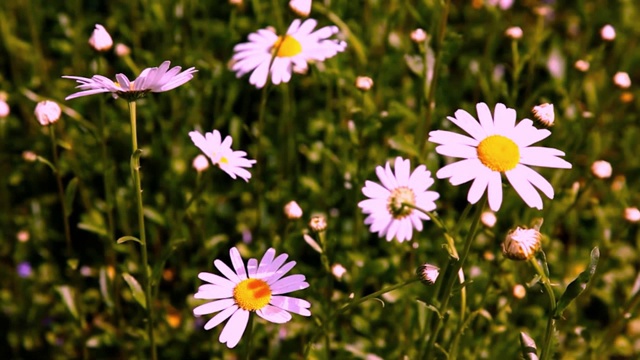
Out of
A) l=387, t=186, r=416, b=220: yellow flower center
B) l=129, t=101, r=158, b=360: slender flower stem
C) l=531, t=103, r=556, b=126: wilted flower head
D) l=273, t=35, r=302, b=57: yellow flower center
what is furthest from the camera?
l=273, t=35, r=302, b=57: yellow flower center

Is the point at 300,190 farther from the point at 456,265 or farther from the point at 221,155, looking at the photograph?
the point at 456,265

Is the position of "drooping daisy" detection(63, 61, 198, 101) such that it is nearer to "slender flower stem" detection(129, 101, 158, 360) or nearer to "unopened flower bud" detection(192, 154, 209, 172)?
"slender flower stem" detection(129, 101, 158, 360)

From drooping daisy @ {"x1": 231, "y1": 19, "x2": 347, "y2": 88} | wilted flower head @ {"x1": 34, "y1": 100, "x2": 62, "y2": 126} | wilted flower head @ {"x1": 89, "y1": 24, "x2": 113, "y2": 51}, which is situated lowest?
wilted flower head @ {"x1": 34, "y1": 100, "x2": 62, "y2": 126}

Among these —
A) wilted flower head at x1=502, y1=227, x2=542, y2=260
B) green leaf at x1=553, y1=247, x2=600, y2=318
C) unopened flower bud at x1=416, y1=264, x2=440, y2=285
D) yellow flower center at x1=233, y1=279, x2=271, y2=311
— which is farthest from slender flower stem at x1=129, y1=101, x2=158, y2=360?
green leaf at x1=553, y1=247, x2=600, y2=318

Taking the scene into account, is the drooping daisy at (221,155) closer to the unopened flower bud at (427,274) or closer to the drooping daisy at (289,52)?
the drooping daisy at (289,52)

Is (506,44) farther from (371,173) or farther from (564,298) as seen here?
(564,298)

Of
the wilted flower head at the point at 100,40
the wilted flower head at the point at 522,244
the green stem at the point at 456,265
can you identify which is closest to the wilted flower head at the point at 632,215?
the green stem at the point at 456,265
